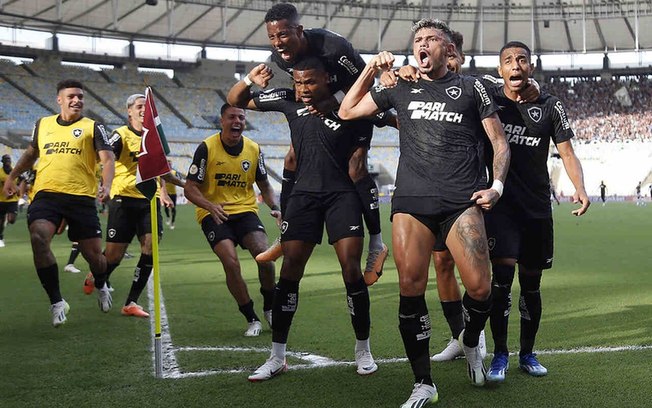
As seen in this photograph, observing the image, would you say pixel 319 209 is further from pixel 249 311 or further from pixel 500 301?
pixel 249 311

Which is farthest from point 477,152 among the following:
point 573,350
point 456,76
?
point 573,350

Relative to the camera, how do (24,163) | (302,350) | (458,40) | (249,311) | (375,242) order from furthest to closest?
(24,163)
(249,311)
(302,350)
(375,242)
(458,40)

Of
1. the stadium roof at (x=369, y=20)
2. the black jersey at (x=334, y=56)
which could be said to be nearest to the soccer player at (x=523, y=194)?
the black jersey at (x=334, y=56)

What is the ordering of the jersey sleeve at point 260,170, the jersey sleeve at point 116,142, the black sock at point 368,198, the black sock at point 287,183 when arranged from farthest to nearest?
the jersey sleeve at point 116,142, the jersey sleeve at point 260,170, the black sock at point 287,183, the black sock at point 368,198

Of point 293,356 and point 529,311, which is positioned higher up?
point 529,311

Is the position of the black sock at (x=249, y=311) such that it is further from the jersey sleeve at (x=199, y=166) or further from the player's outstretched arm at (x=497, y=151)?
the player's outstretched arm at (x=497, y=151)

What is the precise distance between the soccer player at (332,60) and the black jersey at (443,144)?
897 mm

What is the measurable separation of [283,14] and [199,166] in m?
2.37

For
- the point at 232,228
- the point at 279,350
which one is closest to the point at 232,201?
the point at 232,228

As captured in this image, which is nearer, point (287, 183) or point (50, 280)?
point (287, 183)

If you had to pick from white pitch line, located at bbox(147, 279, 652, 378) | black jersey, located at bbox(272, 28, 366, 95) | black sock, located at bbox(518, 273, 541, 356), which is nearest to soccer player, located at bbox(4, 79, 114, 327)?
white pitch line, located at bbox(147, 279, 652, 378)

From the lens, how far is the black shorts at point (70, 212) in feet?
24.4

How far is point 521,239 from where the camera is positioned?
5395mm

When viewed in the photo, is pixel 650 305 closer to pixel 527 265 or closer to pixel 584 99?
pixel 527 265
